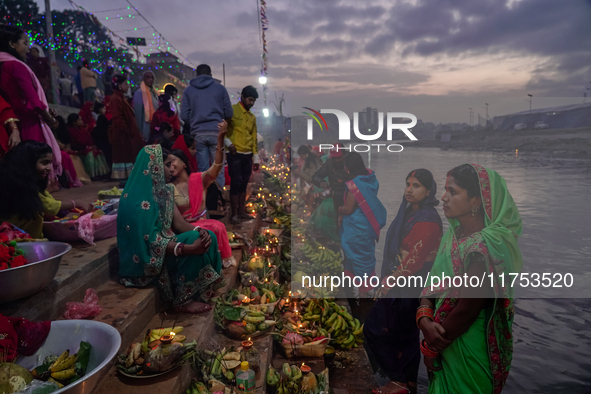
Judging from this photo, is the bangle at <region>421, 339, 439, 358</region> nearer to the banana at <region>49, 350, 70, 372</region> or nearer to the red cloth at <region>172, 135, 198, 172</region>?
the banana at <region>49, 350, 70, 372</region>

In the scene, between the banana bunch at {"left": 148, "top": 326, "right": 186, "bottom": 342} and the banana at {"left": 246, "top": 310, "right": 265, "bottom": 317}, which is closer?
the banana bunch at {"left": 148, "top": 326, "right": 186, "bottom": 342}

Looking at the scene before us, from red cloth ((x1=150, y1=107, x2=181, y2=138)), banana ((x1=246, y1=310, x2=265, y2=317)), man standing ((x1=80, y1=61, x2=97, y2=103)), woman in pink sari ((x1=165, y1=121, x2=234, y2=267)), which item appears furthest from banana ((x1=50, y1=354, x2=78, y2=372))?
man standing ((x1=80, y1=61, x2=97, y2=103))

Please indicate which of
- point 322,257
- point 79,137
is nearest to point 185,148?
point 322,257

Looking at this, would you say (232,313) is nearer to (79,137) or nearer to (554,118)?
(554,118)

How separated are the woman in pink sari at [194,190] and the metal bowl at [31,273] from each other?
133 centimetres

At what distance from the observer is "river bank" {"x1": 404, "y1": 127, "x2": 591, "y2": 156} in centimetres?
272

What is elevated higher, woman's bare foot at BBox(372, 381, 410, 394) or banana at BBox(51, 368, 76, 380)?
banana at BBox(51, 368, 76, 380)

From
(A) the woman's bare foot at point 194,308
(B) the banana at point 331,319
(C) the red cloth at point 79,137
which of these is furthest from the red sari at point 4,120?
(C) the red cloth at point 79,137

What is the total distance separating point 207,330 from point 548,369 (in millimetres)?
2906

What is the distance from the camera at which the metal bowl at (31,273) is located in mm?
1626

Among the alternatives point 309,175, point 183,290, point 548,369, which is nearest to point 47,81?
point 309,175

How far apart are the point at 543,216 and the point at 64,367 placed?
10.9 ft

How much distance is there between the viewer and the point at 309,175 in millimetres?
6277

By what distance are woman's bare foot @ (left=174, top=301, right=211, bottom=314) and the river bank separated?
6.05 feet
